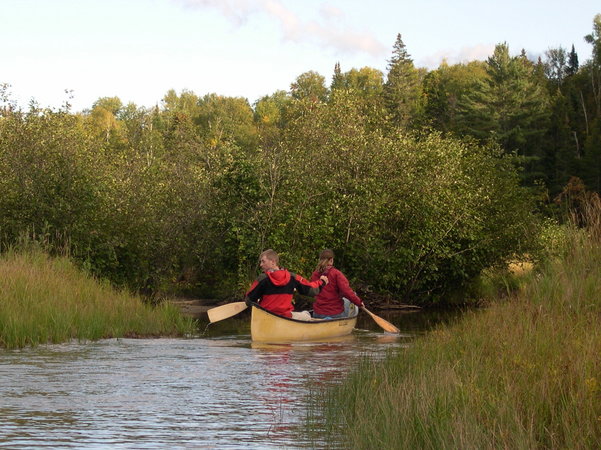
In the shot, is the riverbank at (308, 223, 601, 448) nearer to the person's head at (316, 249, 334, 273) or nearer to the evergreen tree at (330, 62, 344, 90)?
the person's head at (316, 249, 334, 273)

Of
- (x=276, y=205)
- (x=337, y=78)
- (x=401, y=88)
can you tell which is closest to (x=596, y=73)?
(x=401, y=88)

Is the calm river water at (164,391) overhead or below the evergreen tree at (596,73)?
below

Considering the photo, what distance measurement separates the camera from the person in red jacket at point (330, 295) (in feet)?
62.5

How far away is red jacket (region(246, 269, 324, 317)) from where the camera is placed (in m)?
17.5

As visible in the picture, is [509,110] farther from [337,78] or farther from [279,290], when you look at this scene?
[279,290]

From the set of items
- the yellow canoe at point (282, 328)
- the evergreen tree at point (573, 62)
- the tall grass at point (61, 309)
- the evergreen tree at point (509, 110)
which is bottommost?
the yellow canoe at point (282, 328)

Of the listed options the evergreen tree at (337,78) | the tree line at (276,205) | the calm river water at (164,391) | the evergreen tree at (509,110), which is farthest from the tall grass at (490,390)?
the evergreen tree at (337,78)

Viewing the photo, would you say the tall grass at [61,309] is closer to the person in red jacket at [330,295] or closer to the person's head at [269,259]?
the person's head at [269,259]

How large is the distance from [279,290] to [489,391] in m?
10.1

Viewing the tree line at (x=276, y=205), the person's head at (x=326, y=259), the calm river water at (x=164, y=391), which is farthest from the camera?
the tree line at (x=276, y=205)

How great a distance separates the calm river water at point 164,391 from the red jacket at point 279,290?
33.4 inches

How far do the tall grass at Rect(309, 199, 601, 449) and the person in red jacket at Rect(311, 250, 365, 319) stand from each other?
6786mm

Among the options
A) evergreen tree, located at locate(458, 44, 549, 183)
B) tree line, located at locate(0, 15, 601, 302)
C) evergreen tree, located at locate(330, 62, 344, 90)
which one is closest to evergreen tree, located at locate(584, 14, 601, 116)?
evergreen tree, located at locate(458, 44, 549, 183)

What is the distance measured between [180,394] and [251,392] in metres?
0.84
